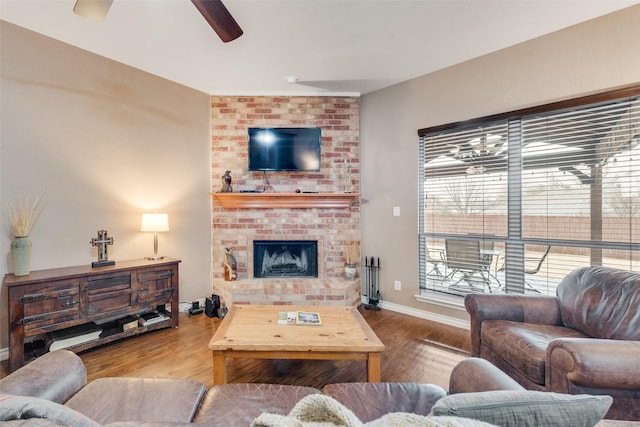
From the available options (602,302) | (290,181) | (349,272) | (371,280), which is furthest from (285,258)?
(602,302)

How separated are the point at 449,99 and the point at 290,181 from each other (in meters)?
2.03

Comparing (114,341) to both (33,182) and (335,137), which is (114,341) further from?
(335,137)

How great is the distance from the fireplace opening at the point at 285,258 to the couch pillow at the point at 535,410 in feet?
9.54

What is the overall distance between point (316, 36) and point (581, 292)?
9.11 ft

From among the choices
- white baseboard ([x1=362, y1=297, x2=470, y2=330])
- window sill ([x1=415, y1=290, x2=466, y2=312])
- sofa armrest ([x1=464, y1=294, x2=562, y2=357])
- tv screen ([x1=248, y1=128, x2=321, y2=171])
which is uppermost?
tv screen ([x1=248, y1=128, x2=321, y2=171])

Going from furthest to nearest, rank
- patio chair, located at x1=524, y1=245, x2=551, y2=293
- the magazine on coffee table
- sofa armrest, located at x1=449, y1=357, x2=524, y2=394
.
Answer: patio chair, located at x1=524, y1=245, x2=551, y2=293 → the magazine on coffee table → sofa armrest, located at x1=449, y1=357, x2=524, y2=394

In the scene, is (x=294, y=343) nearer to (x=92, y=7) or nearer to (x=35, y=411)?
(x=35, y=411)

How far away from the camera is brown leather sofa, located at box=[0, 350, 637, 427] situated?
1.00 m

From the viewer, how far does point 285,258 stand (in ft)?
11.7

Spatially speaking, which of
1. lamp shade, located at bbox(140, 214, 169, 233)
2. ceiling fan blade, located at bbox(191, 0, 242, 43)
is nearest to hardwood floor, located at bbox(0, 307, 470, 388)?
lamp shade, located at bbox(140, 214, 169, 233)

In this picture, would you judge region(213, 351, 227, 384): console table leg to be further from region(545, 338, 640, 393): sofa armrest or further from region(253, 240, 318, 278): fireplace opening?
region(253, 240, 318, 278): fireplace opening

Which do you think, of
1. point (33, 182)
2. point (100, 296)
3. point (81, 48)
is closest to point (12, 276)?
point (100, 296)

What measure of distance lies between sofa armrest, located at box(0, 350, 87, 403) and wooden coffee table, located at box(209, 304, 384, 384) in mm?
584

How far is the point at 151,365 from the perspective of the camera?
2.13 meters
